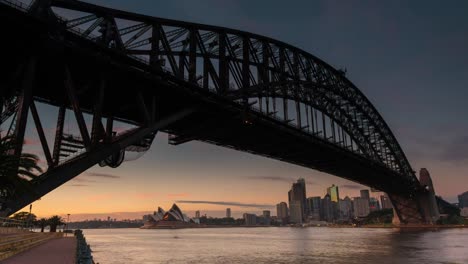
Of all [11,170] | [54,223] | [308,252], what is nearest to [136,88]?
[11,170]

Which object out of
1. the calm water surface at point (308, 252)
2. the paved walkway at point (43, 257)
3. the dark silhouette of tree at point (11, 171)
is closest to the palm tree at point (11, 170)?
the dark silhouette of tree at point (11, 171)

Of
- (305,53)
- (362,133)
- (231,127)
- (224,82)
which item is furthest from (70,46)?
(362,133)

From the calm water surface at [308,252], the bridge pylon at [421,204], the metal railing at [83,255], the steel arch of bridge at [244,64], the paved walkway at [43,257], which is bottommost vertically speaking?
the calm water surface at [308,252]

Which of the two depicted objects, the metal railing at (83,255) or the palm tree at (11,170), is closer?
the palm tree at (11,170)

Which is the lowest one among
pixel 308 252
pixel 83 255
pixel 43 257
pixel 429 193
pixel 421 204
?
pixel 308 252

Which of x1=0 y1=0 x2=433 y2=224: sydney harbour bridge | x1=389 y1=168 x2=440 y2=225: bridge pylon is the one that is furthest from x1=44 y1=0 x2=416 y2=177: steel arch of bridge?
x1=389 y1=168 x2=440 y2=225: bridge pylon

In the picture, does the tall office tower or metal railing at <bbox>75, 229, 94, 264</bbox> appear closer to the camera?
metal railing at <bbox>75, 229, 94, 264</bbox>

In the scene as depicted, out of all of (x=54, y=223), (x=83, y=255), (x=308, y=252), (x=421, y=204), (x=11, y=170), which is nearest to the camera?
(x=11, y=170)

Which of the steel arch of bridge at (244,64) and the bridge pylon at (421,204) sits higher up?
the steel arch of bridge at (244,64)

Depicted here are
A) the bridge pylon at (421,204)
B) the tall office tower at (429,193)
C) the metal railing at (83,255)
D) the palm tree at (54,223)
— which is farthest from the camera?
the tall office tower at (429,193)

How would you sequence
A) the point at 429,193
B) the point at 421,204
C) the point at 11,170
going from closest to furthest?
the point at 11,170
the point at 429,193
the point at 421,204

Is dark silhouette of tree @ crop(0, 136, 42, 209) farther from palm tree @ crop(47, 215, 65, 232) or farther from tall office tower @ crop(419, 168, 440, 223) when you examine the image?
tall office tower @ crop(419, 168, 440, 223)

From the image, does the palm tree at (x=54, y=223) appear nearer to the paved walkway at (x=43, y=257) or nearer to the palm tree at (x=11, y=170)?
the paved walkway at (x=43, y=257)

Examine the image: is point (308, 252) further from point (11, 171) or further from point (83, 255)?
point (11, 171)
